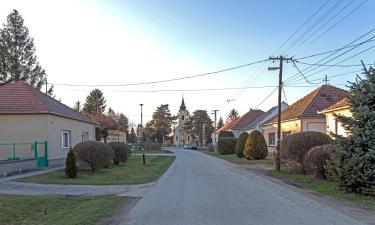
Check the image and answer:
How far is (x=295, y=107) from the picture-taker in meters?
49.6

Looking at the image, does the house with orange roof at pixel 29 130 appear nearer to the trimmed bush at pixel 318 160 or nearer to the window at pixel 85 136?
the window at pixel 85 136

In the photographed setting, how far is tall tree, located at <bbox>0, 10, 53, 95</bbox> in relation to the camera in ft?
208

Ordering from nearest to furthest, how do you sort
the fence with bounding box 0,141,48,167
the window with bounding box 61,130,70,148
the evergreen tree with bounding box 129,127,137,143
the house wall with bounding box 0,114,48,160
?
1. the fence with bounding box 0,141,48,167
2. the house wall with bounding box 0,114,48,160
3. the window with bounding box 61,130,70,148
4. the evergreen tree with bounding box 129,127,137,143

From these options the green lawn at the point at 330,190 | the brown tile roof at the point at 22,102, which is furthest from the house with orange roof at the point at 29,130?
the green lawn at the point at 330,190

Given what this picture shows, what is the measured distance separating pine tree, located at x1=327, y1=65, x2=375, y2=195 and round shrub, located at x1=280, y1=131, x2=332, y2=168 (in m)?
8.81

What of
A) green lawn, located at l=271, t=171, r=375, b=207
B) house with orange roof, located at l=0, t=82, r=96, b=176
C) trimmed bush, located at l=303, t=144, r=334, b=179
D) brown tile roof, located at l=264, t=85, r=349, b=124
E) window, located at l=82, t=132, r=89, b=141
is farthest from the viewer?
brown tile roof, located at l=264, t=85, r=349, b=124

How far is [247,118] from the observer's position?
92625 mm

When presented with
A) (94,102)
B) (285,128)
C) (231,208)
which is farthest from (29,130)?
(94,102)

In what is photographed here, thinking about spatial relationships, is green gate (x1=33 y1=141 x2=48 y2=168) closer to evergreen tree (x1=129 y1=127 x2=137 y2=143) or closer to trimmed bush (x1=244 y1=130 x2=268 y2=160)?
trimmed bush (x1=244 y1=130 x2=268 y2=160)

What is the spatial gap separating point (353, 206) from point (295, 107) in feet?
121

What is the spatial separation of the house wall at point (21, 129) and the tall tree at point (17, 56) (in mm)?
34929

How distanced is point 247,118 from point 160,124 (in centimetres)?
5954

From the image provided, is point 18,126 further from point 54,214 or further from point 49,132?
point 54,214

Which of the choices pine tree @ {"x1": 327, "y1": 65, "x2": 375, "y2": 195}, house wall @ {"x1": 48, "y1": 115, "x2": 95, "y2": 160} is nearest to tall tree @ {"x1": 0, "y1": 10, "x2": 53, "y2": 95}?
house wall @ {"x1": 48, "y1": 115, "x2": 95, "y2": 160}
